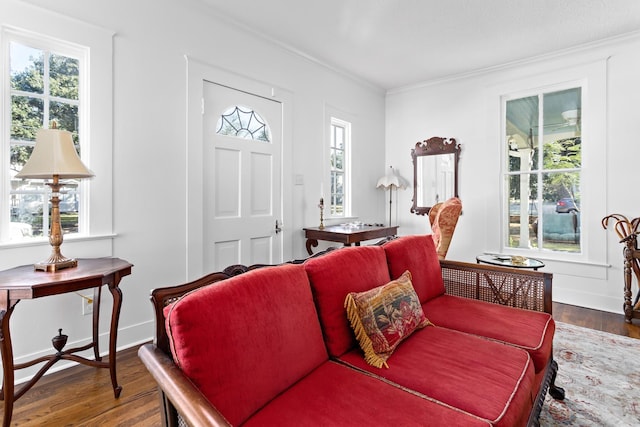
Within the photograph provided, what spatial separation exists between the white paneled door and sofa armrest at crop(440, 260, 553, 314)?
180 centimetres

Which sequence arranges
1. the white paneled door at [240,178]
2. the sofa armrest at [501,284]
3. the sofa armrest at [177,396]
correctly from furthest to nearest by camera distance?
the white paneled door at [240,178] → the sofa armrest at [501,284] → the sofa armrest at [177,396]

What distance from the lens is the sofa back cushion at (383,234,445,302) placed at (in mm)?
2033

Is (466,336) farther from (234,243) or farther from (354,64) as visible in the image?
(354,64)

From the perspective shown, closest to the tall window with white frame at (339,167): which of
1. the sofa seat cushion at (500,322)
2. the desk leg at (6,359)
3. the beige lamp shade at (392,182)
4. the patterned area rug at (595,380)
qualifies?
the beige lamp shade at (392,182)

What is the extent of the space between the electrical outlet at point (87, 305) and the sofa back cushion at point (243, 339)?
67.6 inches

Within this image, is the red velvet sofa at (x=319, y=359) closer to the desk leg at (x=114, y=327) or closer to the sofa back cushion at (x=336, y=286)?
the sofa back cushion at (x=336, y=286)

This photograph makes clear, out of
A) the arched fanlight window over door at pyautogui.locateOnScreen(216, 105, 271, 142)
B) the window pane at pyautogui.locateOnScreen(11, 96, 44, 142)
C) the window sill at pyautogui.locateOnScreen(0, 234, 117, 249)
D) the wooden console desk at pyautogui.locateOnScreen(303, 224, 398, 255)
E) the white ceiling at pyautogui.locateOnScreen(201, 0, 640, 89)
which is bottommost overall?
the wooden console desk at pyautogui.locateOnScreen(303, 224, 398, 255)

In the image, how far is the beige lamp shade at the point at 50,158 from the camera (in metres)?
1.77

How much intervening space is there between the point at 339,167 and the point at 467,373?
3387mm

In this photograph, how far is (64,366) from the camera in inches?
87.0

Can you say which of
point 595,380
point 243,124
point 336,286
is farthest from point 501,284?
point 243,124

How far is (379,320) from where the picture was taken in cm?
146

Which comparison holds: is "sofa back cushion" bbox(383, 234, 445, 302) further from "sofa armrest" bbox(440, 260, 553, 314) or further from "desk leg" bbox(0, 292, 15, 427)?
"desk leg" bbox(0, 292, 15, 427)

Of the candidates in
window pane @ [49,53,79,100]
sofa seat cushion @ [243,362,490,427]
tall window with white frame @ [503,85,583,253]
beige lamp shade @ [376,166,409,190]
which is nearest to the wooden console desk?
beige lamp shade @ [376,166,409,190]
